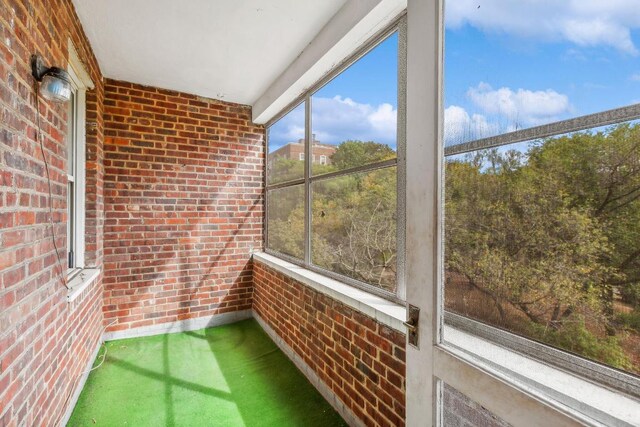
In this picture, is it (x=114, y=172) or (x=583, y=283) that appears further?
(x=114, y=172)

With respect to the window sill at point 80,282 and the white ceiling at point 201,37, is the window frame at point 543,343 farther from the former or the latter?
the window sill at point 80,282

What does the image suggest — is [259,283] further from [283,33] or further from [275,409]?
[283,33]

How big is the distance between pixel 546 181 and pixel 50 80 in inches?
84.3

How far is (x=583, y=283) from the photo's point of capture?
0.87 meters

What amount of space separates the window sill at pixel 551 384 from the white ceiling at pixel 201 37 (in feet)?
6.97

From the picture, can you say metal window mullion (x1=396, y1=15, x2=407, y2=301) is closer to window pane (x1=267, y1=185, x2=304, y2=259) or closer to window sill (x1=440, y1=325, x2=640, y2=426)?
window sill (x1=440, y1=325, x2=640, y2=426)

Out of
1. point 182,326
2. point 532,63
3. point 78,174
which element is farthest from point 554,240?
point 182,326

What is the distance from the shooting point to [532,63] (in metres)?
0.99

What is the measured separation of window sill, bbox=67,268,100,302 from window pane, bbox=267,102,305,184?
2005 mm

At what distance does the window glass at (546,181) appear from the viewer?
80 centimetres

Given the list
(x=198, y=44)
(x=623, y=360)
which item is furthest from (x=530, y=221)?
(x=198, y=44)

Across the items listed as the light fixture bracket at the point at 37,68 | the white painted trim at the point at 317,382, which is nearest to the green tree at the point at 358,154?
the white painted trim at the point at 317,382

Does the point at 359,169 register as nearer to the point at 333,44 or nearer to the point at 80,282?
the point at 333,44

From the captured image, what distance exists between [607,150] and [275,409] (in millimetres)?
2411
